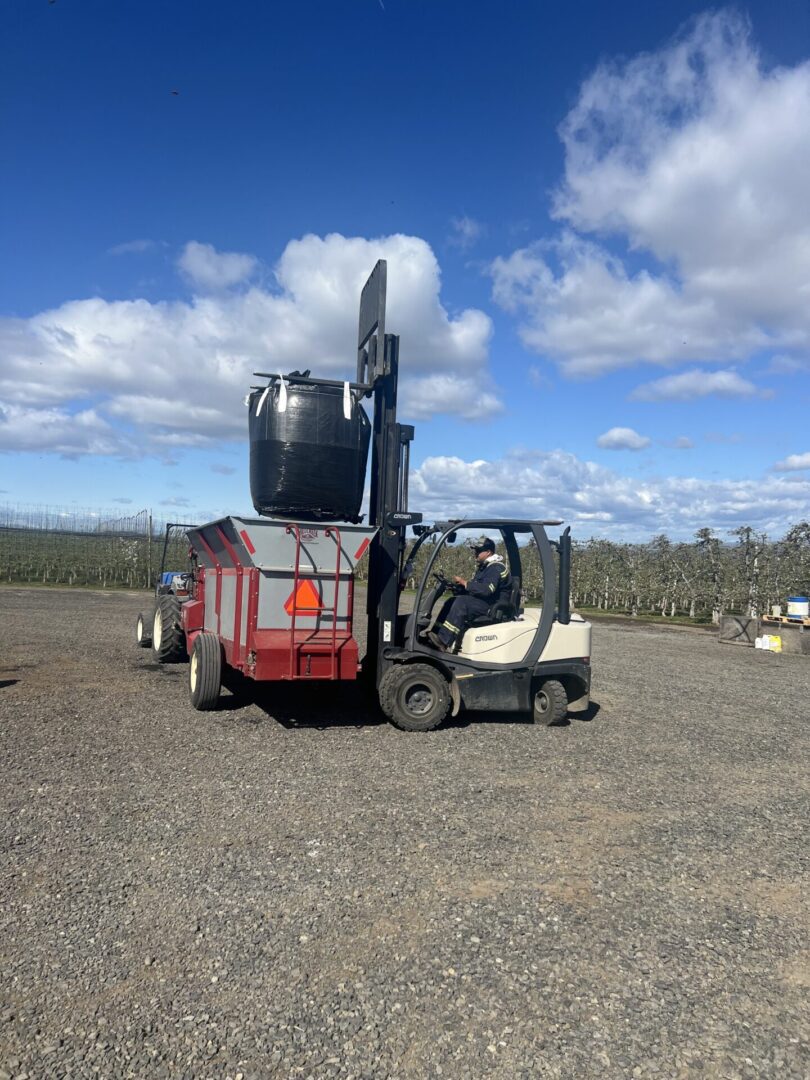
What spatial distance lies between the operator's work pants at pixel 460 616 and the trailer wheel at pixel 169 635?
4946 mm

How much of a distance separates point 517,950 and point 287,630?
4.58 m

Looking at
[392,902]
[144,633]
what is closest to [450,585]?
[392,902]

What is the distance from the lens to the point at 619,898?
14.9 ft

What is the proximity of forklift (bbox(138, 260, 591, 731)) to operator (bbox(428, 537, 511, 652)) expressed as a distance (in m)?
0.09

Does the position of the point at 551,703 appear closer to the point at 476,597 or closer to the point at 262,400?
the point at 476,597

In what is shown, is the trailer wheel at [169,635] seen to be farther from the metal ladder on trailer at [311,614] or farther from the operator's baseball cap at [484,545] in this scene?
the operator's baseball cap at [484,545]

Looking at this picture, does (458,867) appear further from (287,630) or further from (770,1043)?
(287,630)

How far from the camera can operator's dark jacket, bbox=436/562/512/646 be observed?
880 centimetres

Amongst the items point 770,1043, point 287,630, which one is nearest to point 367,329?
point 287,630

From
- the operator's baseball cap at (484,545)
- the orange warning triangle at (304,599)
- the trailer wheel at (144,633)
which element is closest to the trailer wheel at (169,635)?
the trailer wheel at (144,633)

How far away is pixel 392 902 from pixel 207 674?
16.3 feet

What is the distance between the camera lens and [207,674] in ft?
28.8

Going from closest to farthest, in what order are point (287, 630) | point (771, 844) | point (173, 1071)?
point (173, 1071), point (771, 844), point (287, 630)

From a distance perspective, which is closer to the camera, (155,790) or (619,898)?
(619,898)
